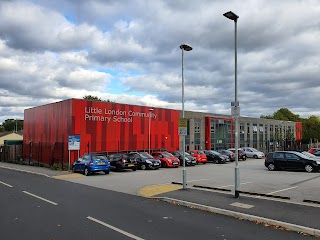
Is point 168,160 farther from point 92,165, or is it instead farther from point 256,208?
point 256,208

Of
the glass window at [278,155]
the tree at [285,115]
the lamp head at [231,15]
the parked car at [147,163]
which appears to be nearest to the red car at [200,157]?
the parked car at [147,163]

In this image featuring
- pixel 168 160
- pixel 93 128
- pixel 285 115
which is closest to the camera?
pixel 168 160

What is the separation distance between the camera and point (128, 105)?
35.0m

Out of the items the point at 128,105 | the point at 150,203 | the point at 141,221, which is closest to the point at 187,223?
the point at 141,221

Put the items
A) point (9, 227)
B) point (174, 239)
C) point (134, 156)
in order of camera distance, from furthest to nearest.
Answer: point (134, 156) < point (9, 227) < point (174, 239)

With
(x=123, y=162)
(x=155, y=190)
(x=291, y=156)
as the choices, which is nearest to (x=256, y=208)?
(x=155, y=190)

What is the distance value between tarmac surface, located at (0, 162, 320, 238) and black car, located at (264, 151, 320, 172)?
437 inches

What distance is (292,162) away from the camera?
2227 centimetres

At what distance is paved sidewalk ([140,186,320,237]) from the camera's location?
26.0 feet

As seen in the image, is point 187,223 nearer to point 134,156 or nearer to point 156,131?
point 134,156

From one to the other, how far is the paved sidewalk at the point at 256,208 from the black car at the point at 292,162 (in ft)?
37.8

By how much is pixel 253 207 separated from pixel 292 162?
13988 millimetres

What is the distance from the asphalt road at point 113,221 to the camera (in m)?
7.06

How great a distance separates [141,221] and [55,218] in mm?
2317
